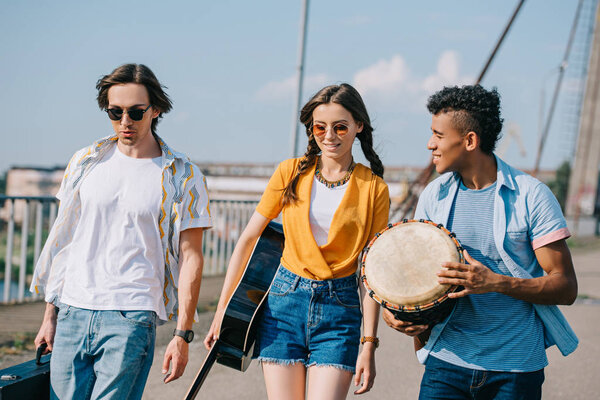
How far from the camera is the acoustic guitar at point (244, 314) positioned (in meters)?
2.93

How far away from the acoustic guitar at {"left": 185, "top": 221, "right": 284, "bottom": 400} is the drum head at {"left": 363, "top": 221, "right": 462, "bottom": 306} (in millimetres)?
585

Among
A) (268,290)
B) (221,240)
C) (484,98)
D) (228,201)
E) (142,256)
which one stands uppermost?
(484,98)

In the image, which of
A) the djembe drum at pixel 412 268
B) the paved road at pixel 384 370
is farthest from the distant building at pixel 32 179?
the djembe drum at pixel 412 268

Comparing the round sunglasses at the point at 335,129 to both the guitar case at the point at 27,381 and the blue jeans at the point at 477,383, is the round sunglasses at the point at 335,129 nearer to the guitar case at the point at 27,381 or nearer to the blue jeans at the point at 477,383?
the blue jeans at the point at 477,383

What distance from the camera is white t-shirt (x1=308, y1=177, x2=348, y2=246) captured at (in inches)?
116

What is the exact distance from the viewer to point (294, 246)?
2957mm

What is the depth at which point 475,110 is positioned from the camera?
2.62 metres

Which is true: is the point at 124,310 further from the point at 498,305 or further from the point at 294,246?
the point at 498,305

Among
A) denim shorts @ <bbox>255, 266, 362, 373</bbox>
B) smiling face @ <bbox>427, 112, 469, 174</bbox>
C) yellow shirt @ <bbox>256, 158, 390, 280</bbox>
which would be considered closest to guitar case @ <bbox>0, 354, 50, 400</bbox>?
denim shorts @ <bbox>255, 266, 362, 373</bbox>

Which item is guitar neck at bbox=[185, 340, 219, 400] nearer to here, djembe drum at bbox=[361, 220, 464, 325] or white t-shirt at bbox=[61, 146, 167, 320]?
white t-shirt at bbox=[61, 146, 167, 320]

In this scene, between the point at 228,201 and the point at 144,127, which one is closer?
the point at 144,127

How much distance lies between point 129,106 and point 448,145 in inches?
58.1

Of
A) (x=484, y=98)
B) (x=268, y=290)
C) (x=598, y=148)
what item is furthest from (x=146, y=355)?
(x=598, y=148)

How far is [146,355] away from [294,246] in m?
0.85
